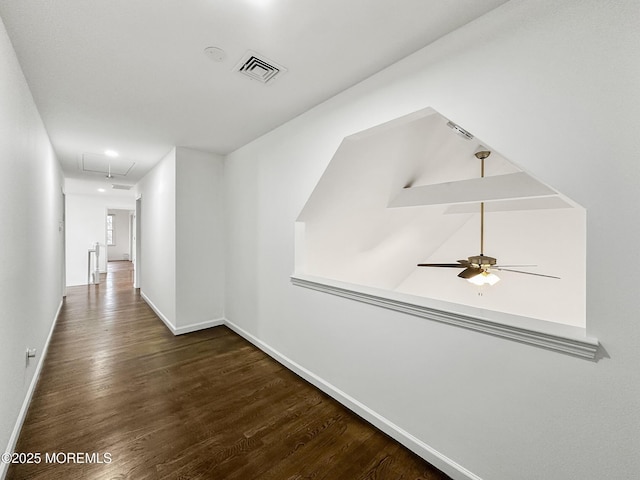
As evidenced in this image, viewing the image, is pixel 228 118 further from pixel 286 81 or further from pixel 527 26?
pixel 527 26

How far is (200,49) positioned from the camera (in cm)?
161

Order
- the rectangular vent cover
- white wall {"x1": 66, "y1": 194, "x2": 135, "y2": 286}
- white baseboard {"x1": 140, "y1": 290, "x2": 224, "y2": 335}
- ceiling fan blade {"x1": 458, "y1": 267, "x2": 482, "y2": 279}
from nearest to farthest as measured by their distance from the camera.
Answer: ceiling fan blade {"x1": 458, "y1": 267, "x2": 482, "y2": 279}, white baseboard {"x1": 140, "y1": 290, "x2": 224, "y2": 335}, the rectangular vent cover, white wall {"x1": 66, "y1": 194, "x2": 135, "y2": 286}

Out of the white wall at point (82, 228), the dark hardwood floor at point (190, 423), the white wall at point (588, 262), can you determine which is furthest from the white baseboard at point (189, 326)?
the white wall at point (82, 228)

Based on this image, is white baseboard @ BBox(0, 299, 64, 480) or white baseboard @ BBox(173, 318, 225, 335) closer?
white baseboard @ BBox(0, 299, 64, 480)

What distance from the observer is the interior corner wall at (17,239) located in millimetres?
1454

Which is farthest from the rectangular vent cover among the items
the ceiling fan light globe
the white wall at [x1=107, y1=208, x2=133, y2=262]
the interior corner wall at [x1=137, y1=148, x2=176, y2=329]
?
the white wall at [x1=107, y1=208, x2=133, y2=262]

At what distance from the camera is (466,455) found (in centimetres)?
141

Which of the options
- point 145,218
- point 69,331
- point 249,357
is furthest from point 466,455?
point 145,218

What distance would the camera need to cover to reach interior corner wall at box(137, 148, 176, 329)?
352cm

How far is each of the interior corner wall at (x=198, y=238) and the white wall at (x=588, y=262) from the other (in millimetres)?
2413

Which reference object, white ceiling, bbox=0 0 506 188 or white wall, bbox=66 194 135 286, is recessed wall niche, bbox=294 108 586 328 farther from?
white wall, bbox=66 194 135 286

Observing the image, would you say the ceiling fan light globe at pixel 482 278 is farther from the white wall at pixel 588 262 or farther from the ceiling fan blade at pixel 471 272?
the white wall at pixel 588 262

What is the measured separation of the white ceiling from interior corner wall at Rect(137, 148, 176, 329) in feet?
3.95

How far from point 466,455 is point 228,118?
10.3ft
